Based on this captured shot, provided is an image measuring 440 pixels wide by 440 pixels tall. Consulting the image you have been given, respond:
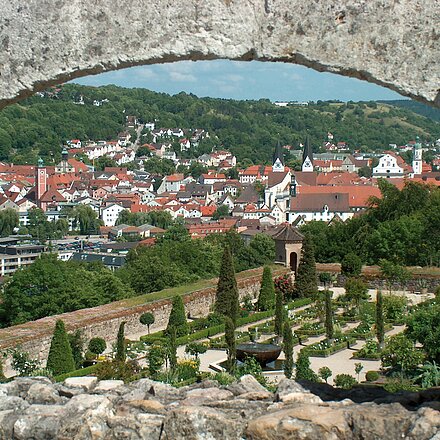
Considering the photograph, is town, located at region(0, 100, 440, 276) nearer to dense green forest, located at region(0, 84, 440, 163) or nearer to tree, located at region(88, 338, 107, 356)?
dense green forest, located at region(0, 84, 440, 163)

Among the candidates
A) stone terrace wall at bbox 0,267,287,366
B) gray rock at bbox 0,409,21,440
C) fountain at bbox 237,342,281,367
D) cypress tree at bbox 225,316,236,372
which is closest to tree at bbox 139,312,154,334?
stone terrace wall at bbox 0,267,287,366

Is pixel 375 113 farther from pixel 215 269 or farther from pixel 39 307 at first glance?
pixel 39 307

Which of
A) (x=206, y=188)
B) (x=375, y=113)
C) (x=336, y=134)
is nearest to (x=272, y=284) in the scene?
(x=206, y=188)

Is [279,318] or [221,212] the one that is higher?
[279,318]

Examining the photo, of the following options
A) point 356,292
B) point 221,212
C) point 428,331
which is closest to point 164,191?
point 221,212

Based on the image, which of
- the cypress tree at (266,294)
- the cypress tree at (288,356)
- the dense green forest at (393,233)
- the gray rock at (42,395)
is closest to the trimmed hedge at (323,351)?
the cypress tree at (288,356)

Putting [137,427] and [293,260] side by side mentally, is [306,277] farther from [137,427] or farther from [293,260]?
[137,427]

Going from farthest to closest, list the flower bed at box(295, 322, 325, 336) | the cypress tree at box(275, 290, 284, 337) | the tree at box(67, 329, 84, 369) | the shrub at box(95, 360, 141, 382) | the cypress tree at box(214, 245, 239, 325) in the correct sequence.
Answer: the cypress tree at box(214, 245, 239, 325) < the flower bed at box(295, 322, 325, 336) < the cypress tree at box(275, 290, 284, 337) < the tree at box(67, 329, 84, 369) < the shrub at box(95, 360, 141, 382)
